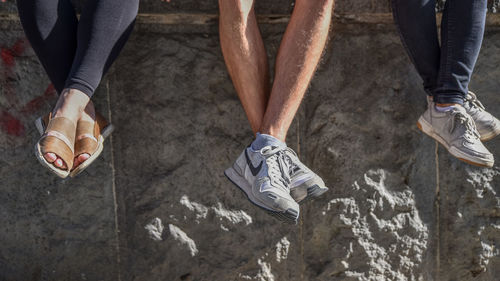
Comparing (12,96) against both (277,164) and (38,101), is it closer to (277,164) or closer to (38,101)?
(38,101)

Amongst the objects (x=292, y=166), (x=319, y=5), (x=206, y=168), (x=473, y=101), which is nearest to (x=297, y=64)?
(x=319, y=5)

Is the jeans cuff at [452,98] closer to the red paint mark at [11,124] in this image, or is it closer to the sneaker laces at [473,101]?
the sneaker laces at [473,101]

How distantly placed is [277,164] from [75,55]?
87 centimetres

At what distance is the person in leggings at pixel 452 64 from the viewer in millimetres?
2070

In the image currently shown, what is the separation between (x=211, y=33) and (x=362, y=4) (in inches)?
26.4

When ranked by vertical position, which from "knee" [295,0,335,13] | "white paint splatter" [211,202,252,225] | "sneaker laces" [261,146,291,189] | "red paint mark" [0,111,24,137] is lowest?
"white paint splatter" [211,202,252,225]

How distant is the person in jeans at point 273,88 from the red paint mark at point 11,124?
981mm

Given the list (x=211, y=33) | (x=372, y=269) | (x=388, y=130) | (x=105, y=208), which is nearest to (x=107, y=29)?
(x=211, y=33)

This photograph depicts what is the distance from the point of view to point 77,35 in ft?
6.71

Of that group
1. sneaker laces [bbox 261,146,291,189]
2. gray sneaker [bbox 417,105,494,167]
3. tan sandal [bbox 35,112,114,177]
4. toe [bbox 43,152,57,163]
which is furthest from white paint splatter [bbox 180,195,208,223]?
gray sneaker [bbox 417,105,494,167]

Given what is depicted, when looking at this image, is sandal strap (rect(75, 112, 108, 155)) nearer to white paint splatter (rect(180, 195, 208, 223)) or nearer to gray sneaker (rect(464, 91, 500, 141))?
white paint splatter (rect(180, 195, 208, 223))

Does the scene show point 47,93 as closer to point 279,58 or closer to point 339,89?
point 279,58

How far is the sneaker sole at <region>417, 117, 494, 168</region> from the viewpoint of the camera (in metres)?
2.05

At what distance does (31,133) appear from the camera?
7.78 ft
